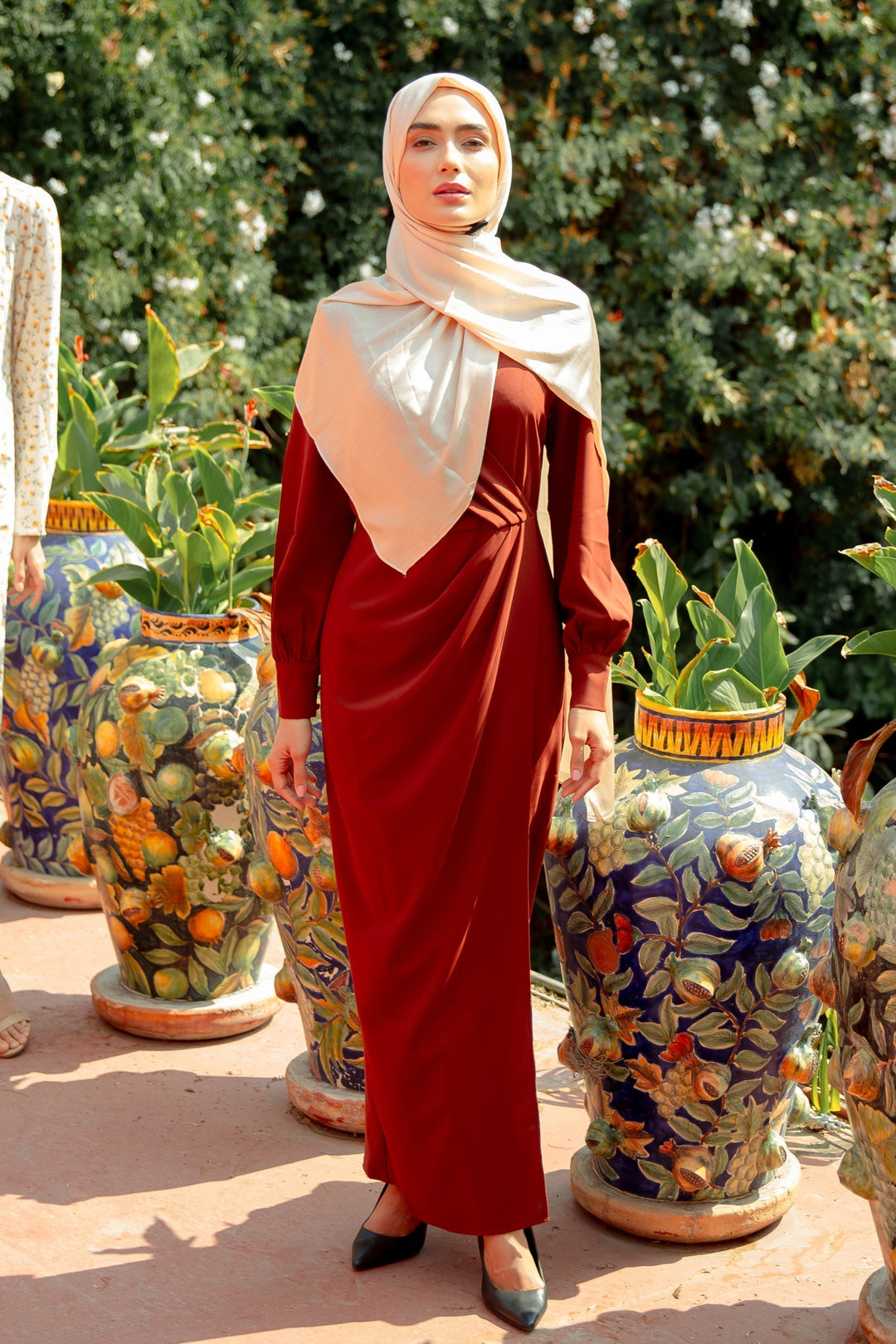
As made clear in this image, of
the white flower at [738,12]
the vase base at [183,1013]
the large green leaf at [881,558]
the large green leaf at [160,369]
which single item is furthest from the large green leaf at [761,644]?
the white flower at [738,12]

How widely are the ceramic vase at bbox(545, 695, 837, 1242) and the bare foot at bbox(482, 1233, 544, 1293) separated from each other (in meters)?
0.27

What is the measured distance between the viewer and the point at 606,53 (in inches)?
241

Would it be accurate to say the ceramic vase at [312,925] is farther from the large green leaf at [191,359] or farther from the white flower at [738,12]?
the white flower at [738,12]

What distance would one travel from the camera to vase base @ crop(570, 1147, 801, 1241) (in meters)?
2.59

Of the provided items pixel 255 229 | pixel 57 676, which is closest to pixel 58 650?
pixel 57 676

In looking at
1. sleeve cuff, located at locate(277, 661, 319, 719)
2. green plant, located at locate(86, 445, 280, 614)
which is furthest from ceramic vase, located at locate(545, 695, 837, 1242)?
green plant, located at locate(86, 445, 280, 614)

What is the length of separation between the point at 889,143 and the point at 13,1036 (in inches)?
195

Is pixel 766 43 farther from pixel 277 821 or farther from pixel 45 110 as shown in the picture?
pixel 277 821

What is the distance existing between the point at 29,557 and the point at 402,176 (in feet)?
4.33

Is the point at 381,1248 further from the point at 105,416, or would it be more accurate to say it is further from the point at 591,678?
the point at 105,416

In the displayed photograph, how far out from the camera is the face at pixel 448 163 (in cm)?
232

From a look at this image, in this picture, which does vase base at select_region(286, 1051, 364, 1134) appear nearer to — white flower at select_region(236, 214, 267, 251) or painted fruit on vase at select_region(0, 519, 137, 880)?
painted fruit on vase at select_region(0, 519, 137, 880)

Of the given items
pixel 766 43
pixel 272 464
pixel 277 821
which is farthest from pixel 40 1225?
pixel 766 43

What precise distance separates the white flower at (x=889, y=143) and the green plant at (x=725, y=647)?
4185 mm
